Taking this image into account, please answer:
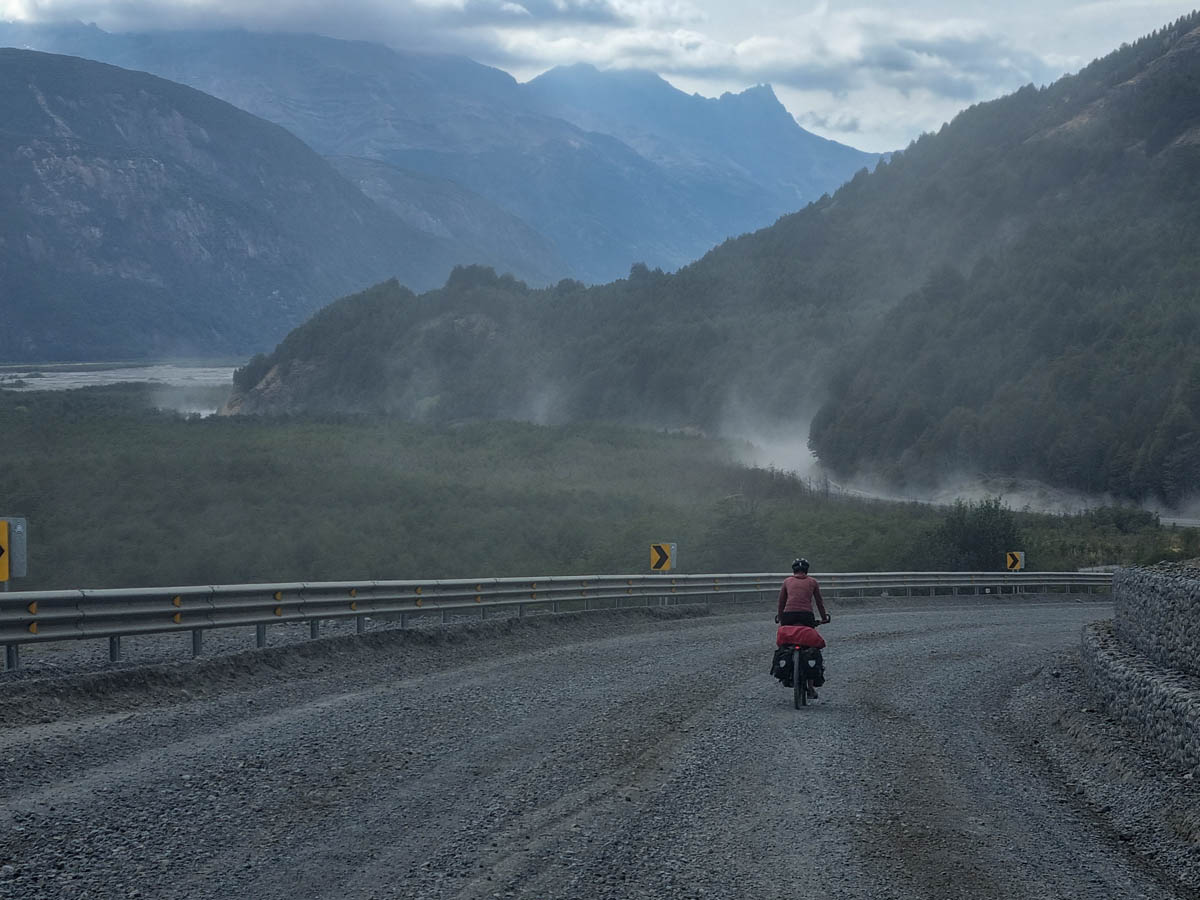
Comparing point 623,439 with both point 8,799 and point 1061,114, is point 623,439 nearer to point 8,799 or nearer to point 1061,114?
point 1061,114

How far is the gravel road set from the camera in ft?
22.4

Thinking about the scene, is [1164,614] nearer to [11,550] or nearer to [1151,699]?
[1151,699]

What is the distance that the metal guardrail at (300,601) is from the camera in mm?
12383

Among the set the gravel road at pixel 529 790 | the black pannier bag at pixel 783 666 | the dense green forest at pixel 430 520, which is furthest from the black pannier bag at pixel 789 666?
the dense green forest at pixel 430 520

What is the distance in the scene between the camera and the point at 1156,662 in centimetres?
1311

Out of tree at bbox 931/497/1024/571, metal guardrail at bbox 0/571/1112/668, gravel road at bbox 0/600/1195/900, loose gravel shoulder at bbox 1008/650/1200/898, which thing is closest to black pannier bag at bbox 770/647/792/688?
gravel road at bbox 0/600/1195/900

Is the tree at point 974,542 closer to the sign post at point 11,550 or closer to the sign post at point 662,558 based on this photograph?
the sign post at point 662,558

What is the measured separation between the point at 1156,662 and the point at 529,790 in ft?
25.5

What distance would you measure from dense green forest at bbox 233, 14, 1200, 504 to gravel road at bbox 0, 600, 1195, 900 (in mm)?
66468

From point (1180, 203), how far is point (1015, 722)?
108 metres

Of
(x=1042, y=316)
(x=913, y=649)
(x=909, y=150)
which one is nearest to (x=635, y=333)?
(x=909, y=150)

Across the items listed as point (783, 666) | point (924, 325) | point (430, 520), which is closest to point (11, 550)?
point (783, 666)

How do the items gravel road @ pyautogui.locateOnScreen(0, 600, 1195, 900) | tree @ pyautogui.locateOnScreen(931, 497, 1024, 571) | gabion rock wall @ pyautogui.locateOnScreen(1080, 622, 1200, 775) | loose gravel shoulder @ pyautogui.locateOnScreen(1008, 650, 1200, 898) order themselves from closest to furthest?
gravel road @ pyautogui.locateOnScreen(0, 600, 1195, 900), loose gravel shoulder @ pyautogui.locateOnScreen(1008, 650, 1200, 898), gabion rock wall @ pyautogui.locateOnScreen(1080, 622, 1200, 775), tree @ pyautogui.locateOnScreen(931, 497, 1024, 571)

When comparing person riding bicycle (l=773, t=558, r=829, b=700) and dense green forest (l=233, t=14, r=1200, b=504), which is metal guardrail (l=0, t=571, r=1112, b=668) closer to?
person riding bicycle (l=773, t=558, r=829, b=700)
